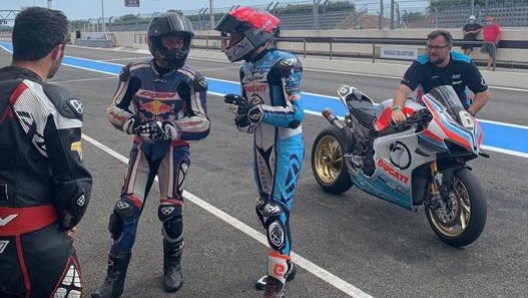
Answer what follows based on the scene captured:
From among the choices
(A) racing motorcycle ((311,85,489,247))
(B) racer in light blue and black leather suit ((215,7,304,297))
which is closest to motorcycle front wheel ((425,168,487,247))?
(A) racing motorcycle ((311,85,489,247))

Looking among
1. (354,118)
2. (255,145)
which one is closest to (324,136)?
(354,118)

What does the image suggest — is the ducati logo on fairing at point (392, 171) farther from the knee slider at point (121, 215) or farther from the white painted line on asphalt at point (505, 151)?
the white painted line on asphalt at point (505, 151)

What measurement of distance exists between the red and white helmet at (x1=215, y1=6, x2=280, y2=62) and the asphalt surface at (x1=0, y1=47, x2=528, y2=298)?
1.77 m

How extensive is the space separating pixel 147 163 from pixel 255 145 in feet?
2.67

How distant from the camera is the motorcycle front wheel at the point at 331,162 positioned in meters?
6.62

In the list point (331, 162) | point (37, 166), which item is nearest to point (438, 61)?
point (331, 162)

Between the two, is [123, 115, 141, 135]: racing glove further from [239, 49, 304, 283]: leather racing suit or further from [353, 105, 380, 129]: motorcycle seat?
[353, 105, 380, 129]: motorcycle seat

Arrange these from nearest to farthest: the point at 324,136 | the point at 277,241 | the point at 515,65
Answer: the point at 277,241 < the point at 324,136 < the point at 515,65

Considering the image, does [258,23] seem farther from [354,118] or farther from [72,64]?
[72,64]

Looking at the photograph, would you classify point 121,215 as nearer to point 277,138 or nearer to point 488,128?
point 277,138

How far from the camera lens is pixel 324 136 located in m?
7.00

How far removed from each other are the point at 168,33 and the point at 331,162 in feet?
10.8

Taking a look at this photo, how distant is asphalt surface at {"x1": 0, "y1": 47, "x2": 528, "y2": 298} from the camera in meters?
4.47

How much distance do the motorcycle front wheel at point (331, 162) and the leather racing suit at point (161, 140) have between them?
8.57ft
